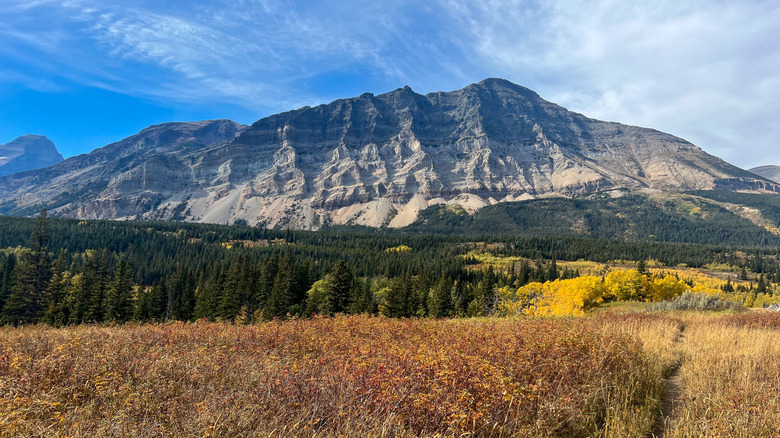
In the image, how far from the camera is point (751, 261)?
142 m

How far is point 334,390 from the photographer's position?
16.9 ft

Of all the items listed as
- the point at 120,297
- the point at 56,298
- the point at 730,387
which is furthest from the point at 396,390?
the point at 56,298

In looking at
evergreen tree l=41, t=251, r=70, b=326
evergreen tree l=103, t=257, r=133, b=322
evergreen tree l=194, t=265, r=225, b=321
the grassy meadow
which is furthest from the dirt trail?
evergreen tree l=41, t=251, r=70, b=326

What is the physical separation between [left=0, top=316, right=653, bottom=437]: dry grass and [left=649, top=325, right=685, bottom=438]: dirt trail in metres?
0.37

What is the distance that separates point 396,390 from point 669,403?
5.97 m

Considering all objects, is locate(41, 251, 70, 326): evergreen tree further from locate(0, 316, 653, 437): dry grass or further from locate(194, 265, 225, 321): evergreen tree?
locate(0, 316, 653, 437): dry grass

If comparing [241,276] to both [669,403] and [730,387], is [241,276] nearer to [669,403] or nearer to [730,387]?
[669,403]

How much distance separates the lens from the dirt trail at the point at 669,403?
Result: 555cm

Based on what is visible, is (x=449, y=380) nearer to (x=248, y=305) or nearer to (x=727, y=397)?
(x=727, y=397)

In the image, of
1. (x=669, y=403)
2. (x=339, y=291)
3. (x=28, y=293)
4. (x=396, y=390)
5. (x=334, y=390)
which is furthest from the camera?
(x=339, y=291)

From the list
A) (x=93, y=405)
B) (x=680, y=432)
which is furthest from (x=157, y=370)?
(x=680, y=432)

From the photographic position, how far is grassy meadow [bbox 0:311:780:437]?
4150 millimetres

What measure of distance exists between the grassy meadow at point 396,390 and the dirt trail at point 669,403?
0.13ft

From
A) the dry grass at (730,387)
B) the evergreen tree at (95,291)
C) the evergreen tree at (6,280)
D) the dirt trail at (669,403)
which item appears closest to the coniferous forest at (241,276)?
the evergreen tree at (95,291)
